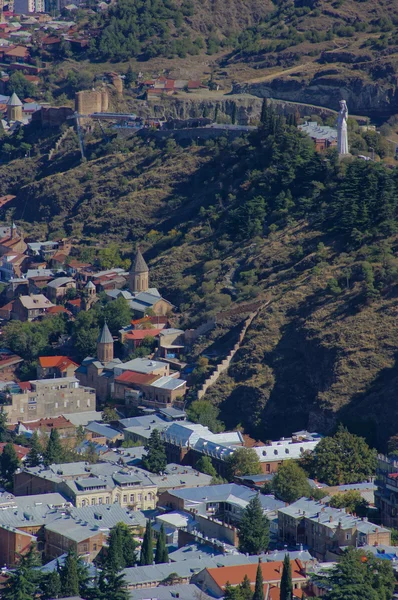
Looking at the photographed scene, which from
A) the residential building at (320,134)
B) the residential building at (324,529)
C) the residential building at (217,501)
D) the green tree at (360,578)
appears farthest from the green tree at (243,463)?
the residential building at (320,134)

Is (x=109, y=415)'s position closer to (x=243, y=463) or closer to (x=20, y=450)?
(x=20, y=450)

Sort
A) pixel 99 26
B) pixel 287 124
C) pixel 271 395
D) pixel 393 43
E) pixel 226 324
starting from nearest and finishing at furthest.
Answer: pixel 271 395, pixel 226 324, pixel 287 124, pixel 393 43, pixel 99 26

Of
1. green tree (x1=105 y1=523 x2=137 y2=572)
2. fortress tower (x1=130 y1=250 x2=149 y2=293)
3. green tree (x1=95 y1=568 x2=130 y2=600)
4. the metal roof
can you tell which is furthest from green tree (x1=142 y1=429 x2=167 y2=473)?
the metal roof

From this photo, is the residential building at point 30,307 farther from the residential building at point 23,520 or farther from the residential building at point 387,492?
the residential building at point 387,492

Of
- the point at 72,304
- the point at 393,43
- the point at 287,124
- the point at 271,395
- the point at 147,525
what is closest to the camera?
the point at 147,525

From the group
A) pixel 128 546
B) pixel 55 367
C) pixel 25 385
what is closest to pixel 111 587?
pixel 128 546

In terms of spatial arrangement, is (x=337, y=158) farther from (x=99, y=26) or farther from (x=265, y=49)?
(x=99, y=26)

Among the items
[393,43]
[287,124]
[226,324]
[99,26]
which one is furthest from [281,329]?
[99,26]
